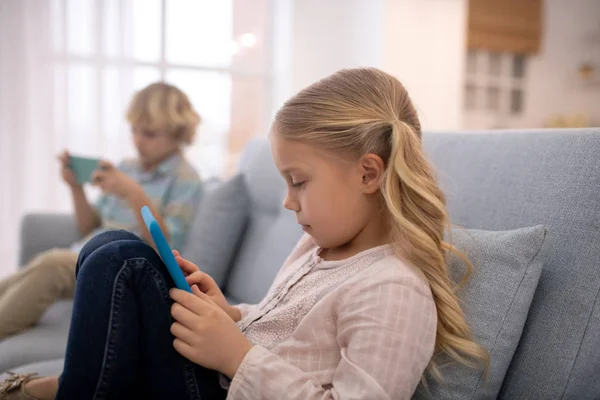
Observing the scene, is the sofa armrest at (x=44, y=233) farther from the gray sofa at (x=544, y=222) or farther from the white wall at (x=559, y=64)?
the white wall at (x=559, y=64)

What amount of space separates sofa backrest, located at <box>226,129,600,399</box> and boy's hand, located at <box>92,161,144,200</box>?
1075 mm

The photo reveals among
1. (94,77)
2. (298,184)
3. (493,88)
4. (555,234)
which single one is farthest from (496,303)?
(493,88)

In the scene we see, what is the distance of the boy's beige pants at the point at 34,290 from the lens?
166cm

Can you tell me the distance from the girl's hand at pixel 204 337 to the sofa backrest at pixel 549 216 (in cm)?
44

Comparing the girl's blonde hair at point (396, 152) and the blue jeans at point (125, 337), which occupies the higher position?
the girl's blonde hair at point (396, 152)

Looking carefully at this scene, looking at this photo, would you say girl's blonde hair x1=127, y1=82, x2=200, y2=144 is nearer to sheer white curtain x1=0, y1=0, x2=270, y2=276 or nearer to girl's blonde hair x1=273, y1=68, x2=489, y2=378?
girl's blonde hair x1=273, y1=68, x2=489, y2=378

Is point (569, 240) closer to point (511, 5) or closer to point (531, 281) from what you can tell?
point (531, 281)

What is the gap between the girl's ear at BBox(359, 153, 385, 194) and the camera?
0.99 metres

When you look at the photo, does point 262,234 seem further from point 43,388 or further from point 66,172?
point 43,388

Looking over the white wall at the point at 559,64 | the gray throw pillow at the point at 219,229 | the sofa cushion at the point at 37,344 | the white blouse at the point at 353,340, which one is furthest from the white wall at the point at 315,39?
the white blouse at the point at 353,340

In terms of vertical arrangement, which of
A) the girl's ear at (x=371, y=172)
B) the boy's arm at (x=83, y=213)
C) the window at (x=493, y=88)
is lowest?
the boy's arm at (x=83, y=213)

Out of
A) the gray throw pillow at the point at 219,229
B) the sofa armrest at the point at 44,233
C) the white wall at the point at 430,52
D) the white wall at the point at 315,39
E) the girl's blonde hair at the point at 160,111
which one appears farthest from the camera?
the white wall at the point at 315,39

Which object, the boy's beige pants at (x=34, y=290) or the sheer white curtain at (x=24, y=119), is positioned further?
the sheer white curtain at (x=24, y=119)

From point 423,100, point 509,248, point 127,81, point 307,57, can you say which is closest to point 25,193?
point 127,81
